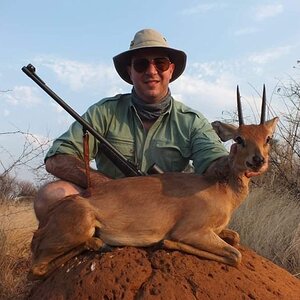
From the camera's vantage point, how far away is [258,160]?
175 inches

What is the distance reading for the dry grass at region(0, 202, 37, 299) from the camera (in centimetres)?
765

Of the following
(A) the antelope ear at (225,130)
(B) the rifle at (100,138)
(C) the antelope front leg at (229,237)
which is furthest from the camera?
(B) the rifle at (100,138)

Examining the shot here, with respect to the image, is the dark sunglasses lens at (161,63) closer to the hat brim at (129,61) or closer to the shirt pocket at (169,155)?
the hat brim at (129,61)

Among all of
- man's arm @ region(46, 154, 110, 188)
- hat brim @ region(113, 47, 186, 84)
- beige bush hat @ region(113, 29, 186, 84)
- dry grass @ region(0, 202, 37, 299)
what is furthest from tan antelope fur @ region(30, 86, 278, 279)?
dry grass @ region(0, 202, 37, 299)

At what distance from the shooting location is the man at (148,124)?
589 centimetres

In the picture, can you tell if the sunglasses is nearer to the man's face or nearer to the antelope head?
the man's face

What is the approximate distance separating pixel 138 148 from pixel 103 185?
4.55 ft

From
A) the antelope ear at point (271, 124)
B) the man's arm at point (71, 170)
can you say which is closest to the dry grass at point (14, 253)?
the man's arm at point (71, 170)

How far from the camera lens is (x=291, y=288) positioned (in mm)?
4613

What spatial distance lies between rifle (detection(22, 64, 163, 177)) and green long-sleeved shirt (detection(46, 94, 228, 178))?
26 cm

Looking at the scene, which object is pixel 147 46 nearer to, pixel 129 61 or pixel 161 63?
pixel 161 63

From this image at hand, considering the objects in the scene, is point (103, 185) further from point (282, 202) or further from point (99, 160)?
point (282, 202)

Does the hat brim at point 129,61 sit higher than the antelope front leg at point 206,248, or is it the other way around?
the hat brim at point 129,61

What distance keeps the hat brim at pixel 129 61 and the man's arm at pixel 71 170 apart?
1.42 metres
